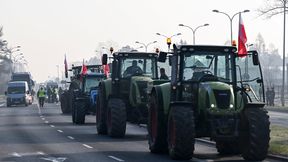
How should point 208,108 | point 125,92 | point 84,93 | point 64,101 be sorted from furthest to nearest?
point 64,101 → point 84,93 → point 125,92 → point 208,108

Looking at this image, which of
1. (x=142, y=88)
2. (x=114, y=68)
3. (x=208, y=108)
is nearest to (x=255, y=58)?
(x=208, y=108)

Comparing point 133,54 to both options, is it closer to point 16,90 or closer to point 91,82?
point 91,82

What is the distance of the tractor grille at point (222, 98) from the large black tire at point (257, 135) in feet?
2.07

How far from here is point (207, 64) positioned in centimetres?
2019

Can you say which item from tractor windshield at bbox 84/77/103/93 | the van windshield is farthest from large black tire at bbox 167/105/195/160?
the van windshield

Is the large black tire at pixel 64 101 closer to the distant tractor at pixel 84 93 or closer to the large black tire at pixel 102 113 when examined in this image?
the distant tractor at pixel 84 93

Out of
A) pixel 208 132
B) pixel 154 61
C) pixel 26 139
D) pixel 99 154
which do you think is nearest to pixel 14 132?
pixel 26 139

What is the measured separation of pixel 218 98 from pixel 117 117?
732 centimetres

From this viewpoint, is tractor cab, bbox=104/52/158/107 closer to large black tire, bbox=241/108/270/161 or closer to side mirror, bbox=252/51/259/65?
side mirror, bbox=252/51/259/65

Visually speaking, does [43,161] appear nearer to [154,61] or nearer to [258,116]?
[258,116]

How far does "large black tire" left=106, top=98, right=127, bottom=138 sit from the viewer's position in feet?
84.9

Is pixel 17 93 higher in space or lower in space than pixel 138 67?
lower

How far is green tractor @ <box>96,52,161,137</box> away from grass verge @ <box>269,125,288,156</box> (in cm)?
443

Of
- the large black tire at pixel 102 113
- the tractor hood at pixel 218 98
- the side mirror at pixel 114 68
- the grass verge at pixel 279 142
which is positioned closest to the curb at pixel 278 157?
the grass verge at pixel 279 142
